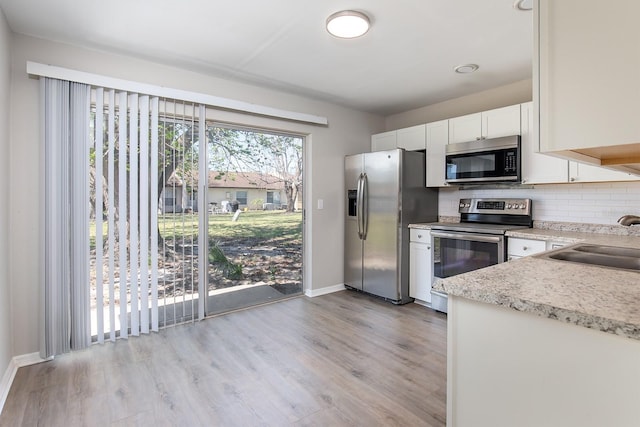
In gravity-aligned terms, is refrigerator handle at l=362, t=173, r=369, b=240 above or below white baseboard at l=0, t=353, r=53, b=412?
above

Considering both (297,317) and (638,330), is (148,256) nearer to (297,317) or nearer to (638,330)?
(297,317)

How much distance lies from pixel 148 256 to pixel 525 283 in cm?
282

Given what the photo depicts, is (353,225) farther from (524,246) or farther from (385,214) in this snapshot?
(524,246)

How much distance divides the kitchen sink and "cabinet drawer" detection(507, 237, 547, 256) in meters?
0.83

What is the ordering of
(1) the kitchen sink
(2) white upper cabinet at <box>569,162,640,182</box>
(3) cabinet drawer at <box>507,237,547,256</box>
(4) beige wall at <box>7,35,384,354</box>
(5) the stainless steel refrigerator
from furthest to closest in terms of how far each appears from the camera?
1. (5) the stainless steel refrigerator
2. (3) cabinet drawer at <box>507,237,547,256</box>
3. (2) white upper cabinet at <box>569,162,640,182</box>
4. (4) beige wall at <box>7,35,384,354</box>
5. (1) the kitchen sink

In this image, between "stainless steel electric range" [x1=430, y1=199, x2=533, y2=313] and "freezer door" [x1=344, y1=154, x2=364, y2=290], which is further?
"freezer door" [x1=344, y1=154, x2=364, y2=290]

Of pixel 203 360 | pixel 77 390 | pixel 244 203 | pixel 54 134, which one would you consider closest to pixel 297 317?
pixel 203 360

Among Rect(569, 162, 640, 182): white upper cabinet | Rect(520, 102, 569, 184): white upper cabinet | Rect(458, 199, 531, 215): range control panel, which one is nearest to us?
Rect(569, 162, 640, 182): white upper cabinet

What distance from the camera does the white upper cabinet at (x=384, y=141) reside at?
4241 millimetres

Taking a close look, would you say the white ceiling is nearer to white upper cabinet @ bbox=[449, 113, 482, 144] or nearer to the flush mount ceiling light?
the flush mount ceiling light

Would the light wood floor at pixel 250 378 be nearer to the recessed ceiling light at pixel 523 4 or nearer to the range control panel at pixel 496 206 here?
the range control panel at pixel 496 206

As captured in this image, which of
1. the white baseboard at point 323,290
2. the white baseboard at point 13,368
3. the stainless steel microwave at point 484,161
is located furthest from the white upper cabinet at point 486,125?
the white baseboard at point 13,368

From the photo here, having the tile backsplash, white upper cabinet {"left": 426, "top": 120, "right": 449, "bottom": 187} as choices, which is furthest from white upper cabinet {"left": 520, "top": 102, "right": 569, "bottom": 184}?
white upper cabinet {"left": 426, "top": 120, "right": 449, "bottom": 187}

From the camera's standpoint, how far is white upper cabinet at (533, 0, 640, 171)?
690 millimetres
